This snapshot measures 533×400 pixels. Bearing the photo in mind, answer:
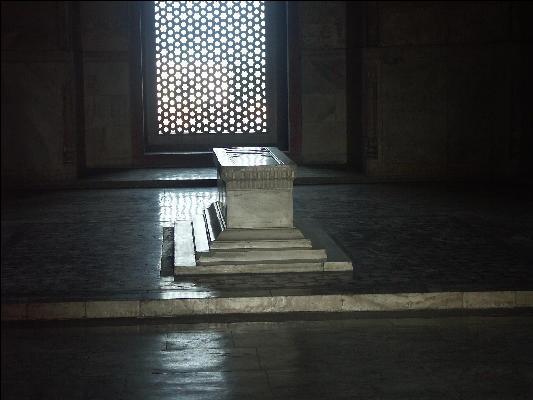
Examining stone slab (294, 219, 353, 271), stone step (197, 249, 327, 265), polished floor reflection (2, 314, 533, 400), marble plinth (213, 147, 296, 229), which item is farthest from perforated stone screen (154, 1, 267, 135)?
polished floor reflection (2, 314, 533, 400)

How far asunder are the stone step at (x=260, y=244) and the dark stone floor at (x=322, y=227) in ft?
0.90

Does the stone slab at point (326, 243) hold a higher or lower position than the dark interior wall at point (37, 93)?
lower

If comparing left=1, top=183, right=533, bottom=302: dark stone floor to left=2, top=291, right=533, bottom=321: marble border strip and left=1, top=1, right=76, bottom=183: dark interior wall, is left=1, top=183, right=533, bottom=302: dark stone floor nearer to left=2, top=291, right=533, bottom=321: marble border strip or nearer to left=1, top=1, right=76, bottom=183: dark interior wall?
left=2, top=291, right=533, bottom=321: marble border strip

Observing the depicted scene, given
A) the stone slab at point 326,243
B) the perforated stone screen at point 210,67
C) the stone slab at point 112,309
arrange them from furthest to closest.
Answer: the perforated stone screen at point 210,67 → the stone slab at point 326,243 → the stone slab at point 112,309

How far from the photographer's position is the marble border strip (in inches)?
212

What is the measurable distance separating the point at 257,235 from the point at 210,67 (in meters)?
6.94

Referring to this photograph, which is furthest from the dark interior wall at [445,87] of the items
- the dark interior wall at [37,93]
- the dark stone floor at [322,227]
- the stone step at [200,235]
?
the stone step at [200,235]

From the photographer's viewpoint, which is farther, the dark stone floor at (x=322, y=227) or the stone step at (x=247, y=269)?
the stone step at (x=247, y=269)

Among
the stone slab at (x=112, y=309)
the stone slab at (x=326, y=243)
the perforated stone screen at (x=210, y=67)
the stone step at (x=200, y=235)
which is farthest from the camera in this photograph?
the perforated stone screen at (x=210, y=67)

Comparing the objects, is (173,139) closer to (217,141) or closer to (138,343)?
(217,141)

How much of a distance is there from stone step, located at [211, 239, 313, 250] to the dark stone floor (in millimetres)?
275

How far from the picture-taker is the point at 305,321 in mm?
5305

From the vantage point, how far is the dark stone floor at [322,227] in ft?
19.0

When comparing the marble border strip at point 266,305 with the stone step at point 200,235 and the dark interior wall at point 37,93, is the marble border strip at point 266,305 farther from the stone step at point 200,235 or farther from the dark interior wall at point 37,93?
the dark interior wall at point 37,93
